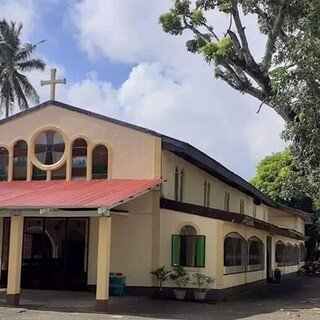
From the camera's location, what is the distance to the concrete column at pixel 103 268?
15117 mm

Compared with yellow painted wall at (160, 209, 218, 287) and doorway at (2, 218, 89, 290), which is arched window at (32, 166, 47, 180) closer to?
doorway at (2, 218, 89, 290)

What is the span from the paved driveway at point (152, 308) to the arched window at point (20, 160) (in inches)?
164

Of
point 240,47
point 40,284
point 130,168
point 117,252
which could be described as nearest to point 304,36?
point 240,47

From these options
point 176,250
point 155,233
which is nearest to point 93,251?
point 155,233

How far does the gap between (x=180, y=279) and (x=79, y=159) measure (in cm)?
531

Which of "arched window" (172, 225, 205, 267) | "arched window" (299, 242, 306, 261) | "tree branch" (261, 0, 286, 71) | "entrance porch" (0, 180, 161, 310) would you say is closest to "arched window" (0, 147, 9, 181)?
"entrance porch" (0, 180, 161, 310)

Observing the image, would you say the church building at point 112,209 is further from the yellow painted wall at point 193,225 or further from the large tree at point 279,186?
the large tree at point 279,186

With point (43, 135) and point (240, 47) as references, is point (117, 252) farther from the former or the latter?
point (240, 47)

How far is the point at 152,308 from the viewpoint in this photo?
15.9m

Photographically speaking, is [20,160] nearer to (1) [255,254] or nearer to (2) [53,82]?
(2) [53,82]

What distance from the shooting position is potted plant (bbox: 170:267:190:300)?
18.2 meters

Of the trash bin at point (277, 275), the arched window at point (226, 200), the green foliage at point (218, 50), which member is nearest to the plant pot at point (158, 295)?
the green foliage at point (218, 50)

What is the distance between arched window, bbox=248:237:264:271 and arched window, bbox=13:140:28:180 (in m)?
8.89

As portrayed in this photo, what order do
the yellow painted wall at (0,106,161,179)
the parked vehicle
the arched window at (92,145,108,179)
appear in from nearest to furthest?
1. the yellow painted wall at (0,106,161,179)
2. the arched window at (92,145,108,179)
3. the parked vehicle
